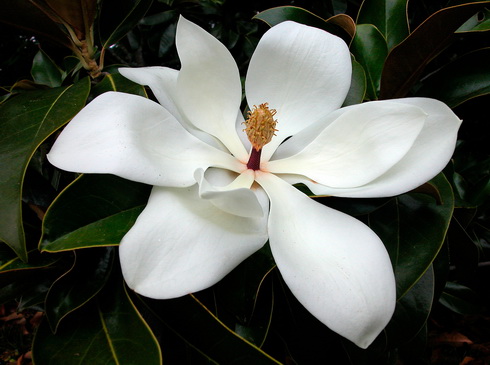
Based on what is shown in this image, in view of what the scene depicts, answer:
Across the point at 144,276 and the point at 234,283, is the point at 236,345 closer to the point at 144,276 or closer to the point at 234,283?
the point at 234,283

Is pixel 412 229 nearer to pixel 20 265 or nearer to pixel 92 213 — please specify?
pixel 92 213

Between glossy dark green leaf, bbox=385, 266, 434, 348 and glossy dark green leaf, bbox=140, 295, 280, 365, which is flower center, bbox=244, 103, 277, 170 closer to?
glossy dark green leaf, bbox=140, 295, 280, 365

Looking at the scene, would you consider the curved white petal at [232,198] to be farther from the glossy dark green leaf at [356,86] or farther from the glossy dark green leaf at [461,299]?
the glossy dark green leaf at [461,299]

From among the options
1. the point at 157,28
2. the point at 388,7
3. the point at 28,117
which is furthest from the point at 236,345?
the point at 157,28

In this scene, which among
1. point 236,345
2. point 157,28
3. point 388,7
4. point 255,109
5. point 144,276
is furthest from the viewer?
point 157,28

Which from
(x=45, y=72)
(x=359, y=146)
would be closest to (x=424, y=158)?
(x=359, y=146)

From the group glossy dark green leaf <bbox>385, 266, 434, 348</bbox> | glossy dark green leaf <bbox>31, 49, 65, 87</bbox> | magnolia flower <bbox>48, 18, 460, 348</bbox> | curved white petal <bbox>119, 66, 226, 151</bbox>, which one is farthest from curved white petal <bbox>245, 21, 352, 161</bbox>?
glossy dark green leaf <bbox>31, 49, 65, 87</bbox>

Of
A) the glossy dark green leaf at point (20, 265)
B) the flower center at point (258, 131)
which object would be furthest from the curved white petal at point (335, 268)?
the glossy dark green leaf at point (20, 265)
